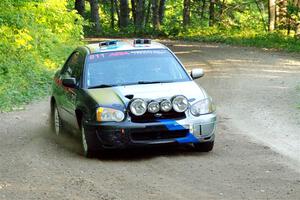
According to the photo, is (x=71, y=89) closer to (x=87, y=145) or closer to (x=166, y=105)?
(x=87, y=145)

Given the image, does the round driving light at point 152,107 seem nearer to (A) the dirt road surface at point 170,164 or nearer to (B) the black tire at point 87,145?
(A) the dirt road surface at point 170,164

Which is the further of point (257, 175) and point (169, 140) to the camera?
point (169, 140)

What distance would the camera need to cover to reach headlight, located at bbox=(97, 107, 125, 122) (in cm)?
897

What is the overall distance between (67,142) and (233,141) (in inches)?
110

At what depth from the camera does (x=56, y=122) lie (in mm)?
11703

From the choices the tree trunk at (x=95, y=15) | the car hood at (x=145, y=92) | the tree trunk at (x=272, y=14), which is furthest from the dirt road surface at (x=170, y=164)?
the tree trunk at (x=95, y=15)

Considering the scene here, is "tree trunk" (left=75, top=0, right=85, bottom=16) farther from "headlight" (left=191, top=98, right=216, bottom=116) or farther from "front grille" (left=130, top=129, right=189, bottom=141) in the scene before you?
"front grille" (left=130, top=129, right=189, bottom=141)

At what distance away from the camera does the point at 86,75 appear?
10.2 metres

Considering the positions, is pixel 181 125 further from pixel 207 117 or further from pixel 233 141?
pixel 233 141

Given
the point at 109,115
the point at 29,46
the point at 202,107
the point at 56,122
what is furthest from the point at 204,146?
the point at 29,46

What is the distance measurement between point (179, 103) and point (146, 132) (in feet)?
2.05

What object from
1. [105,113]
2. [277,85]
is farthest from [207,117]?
[277,85]

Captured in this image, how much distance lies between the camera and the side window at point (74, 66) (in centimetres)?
1060

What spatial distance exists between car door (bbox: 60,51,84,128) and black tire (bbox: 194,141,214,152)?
191 centimetres
